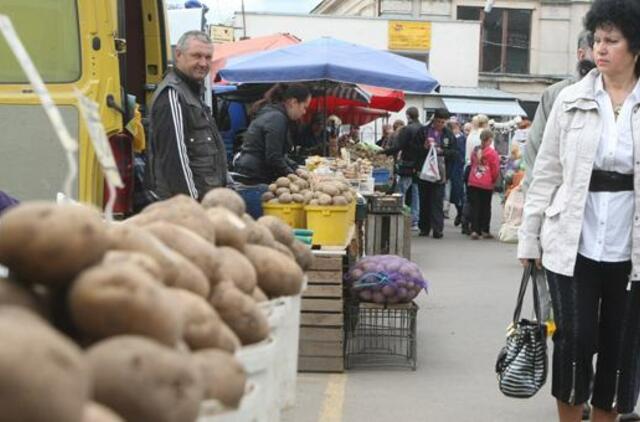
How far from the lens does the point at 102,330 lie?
5.77 ft

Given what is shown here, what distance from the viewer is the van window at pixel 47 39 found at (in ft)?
19.4

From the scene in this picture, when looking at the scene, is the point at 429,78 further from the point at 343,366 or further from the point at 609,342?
the point at 609,342

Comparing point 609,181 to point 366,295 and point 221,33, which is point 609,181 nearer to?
point 366,295

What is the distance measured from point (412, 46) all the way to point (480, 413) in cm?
3012

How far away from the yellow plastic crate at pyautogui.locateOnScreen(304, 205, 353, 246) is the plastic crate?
722 centimetres

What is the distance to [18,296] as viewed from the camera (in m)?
1.75

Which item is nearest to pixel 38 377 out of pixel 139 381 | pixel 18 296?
pixel 139 381

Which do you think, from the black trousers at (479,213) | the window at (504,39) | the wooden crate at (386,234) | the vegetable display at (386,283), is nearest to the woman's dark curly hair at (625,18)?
the vegetable display at (386,283)

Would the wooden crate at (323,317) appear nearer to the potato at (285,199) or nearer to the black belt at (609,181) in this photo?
the potato at (285,199)

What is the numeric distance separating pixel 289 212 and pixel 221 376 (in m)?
4.99

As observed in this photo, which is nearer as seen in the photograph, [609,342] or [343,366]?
[609,342]

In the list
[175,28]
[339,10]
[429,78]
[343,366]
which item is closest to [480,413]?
[343,366]

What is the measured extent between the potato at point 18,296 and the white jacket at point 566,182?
10.6 ft

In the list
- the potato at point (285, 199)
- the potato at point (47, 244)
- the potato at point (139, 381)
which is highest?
the potato at point (47, 244)
